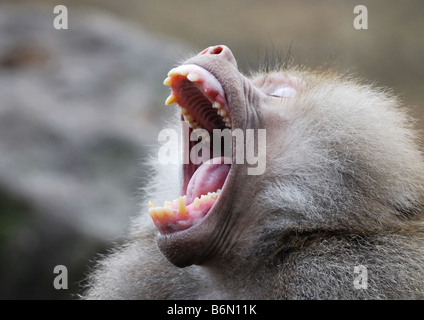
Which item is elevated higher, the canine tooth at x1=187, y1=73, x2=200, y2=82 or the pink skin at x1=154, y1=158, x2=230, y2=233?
the canine tooth at x1=187, y1=73, x2=200, y2=82

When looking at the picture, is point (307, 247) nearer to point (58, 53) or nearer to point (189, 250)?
point (189, 250)

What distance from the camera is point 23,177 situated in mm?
4449

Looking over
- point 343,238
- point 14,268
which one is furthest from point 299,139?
point 14,268

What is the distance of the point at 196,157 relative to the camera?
7.75 feet

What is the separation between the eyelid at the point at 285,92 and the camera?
7.54ft

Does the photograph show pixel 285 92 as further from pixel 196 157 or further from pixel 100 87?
pixel 100 87

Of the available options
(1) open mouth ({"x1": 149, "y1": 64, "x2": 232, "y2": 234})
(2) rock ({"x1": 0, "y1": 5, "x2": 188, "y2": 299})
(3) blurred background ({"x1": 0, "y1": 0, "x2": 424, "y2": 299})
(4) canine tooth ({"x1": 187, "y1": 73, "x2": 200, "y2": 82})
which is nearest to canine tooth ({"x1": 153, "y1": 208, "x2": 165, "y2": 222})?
(1) open mouth ({"x1": 149, "y1": 64, "x2": 232, "y2": 234})

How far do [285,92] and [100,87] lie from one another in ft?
11.3

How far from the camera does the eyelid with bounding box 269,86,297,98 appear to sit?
7.54 ft

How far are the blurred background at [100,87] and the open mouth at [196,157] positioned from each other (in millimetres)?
357

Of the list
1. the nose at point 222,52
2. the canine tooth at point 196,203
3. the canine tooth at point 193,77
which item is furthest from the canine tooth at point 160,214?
the nose at point 222,52

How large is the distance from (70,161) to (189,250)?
2.89 metres

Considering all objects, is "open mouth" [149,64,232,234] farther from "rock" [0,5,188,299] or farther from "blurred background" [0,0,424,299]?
"rock" [0,5,188,299]

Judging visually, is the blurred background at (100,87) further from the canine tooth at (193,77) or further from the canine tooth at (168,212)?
the canine tooth at (168,212)
